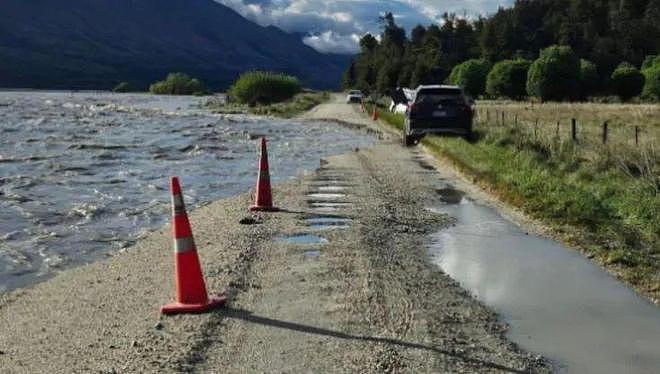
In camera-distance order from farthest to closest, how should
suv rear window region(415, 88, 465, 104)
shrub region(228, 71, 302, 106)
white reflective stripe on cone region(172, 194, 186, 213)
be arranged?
1. shrub region(228, 71, 302, 106)
2. suv rear window region(415, 88, 465, 104)
3. white reflective stripe on cone region(172, 194, 186, 213)

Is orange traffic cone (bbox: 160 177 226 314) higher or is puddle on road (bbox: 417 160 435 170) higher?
orange traffic cone (bbox: 160 177 226 314)

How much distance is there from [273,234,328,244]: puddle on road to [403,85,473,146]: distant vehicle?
555 inches

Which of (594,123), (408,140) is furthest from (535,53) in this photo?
(408,140)

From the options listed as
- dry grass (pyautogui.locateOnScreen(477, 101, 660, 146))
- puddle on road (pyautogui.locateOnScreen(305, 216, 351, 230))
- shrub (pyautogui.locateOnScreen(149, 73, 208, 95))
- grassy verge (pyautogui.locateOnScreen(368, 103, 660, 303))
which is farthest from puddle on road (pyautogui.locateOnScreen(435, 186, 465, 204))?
shrub (pyautogui.locateOnScreen(149, 73, 208, 95))

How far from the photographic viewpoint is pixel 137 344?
5.61 meters

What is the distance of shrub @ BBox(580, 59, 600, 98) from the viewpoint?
268 ft

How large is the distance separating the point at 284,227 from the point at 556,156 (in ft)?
28.5

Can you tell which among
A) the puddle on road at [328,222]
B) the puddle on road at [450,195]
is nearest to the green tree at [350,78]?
the puddle on road at [450,195]

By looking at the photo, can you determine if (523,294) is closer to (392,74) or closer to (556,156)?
(556,156)

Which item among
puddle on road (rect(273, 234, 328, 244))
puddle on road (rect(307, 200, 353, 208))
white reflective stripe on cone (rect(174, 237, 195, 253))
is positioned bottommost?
puddle on road (rect(307, 200, 353, 208))

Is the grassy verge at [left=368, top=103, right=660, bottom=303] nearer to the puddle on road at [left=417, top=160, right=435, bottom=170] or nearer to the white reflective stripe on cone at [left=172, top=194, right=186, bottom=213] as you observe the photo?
the puddle on road at [left=417, top=160, right=435, bottom=170]

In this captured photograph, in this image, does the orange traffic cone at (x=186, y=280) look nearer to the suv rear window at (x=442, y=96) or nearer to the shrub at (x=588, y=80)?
the suv rear window at (x=442, y=96)

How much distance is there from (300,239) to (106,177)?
10.2m

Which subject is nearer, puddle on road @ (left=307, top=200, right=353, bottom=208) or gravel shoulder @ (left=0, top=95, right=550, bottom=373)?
gravel shoulder @ (left=0, top=95, right=550, bottom=373)
